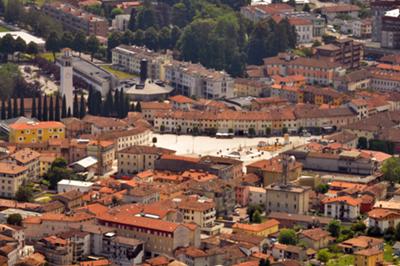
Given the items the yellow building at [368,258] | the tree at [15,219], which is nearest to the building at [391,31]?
the yellow building at [368,258]

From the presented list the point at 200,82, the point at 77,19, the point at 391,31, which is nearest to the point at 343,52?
the point at 391,31

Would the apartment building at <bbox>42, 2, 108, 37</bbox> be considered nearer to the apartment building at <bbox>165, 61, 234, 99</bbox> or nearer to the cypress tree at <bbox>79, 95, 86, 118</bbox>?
the apartment building at <bbox>165, 61, 234, 99</bbox>

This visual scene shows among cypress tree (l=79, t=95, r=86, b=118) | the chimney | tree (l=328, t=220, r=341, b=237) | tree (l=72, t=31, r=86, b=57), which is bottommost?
tree (l=328, t=220, r=341, b=237)

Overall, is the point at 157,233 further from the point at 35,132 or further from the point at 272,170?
the point at 35,132

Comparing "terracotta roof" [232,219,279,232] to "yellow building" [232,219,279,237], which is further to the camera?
"terracotta roof" [232,219,279,232]

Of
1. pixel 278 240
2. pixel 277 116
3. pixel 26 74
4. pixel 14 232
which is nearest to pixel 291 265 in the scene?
pixel 278 240

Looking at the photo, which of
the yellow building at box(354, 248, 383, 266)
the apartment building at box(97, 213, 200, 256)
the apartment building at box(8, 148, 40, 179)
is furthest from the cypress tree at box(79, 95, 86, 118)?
the yellow building at box(354, 248, 383, 266)
